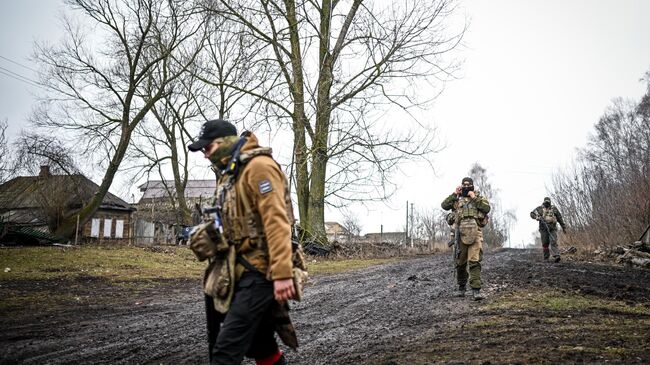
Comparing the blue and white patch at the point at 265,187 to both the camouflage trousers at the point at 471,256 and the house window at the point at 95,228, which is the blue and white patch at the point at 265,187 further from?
the house window at the point at 95,228

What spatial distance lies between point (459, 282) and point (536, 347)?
4.29 m

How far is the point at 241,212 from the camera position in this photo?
3.34 metres

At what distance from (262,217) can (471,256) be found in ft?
21.4

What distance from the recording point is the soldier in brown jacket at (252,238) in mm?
3080

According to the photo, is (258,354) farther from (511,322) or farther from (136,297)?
(136,297)

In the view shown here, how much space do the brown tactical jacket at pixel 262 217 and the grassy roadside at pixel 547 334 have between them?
2129 mm

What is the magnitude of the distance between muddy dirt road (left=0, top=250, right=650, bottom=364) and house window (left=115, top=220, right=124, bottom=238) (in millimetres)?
40756

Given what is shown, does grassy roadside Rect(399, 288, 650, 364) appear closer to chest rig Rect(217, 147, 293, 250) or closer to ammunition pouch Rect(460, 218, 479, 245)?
ammunition pouch Rect(460, 218, 479, 245)

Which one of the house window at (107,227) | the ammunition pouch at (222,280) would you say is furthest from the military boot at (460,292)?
the house window at (107,227)

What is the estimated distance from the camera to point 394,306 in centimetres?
808

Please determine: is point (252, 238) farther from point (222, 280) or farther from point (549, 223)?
point (549, 223)

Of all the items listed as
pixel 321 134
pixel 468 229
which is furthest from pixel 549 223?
pixel 468 229

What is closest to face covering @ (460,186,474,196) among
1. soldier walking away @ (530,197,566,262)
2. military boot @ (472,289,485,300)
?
military boot @ (472,289,485,300)

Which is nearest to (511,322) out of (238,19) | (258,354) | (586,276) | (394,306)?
(394,306)
